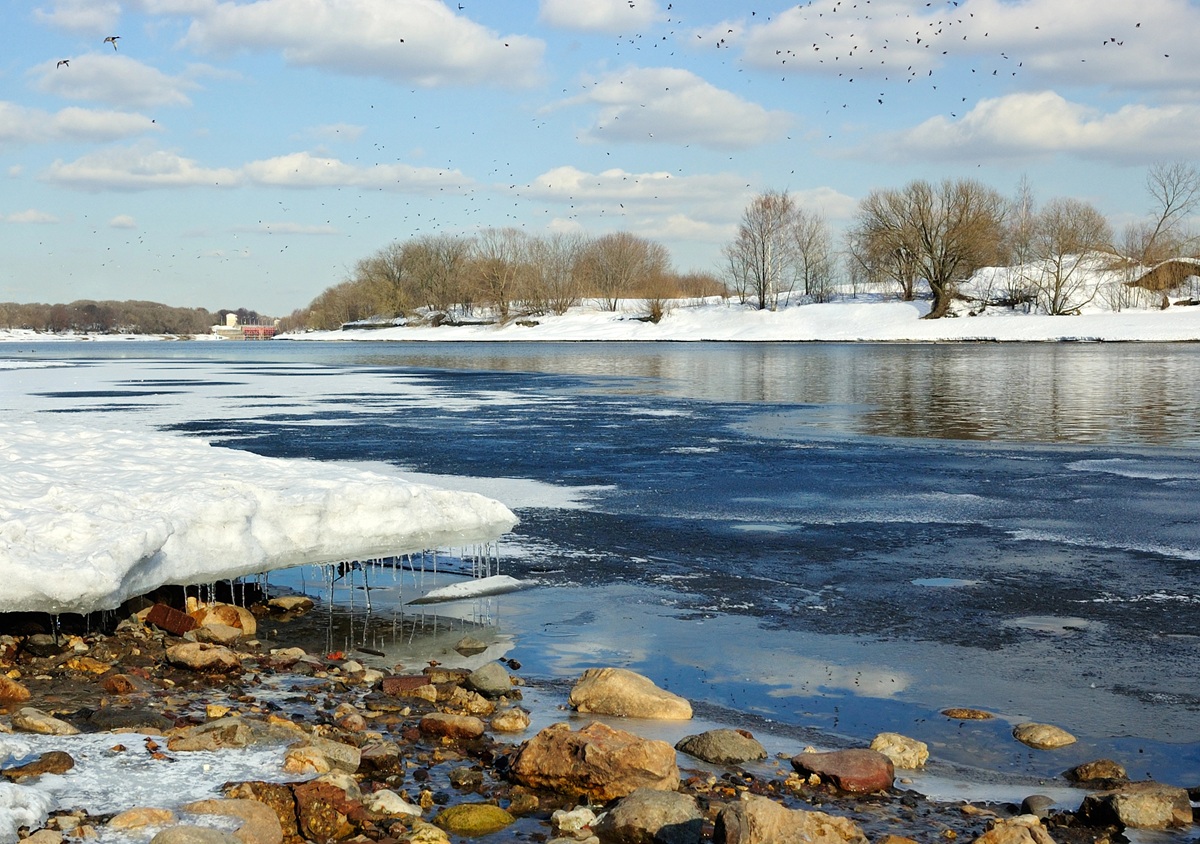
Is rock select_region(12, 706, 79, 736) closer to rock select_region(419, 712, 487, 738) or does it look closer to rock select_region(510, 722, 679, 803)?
rock select_region(419, 712, 487, 738)

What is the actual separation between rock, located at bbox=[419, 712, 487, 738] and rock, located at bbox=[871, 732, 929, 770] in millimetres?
2155

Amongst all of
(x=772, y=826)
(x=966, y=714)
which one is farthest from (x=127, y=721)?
(x=966, y=714)

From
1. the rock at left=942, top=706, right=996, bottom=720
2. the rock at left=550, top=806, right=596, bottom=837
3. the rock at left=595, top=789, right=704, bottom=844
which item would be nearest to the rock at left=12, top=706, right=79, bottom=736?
the rock at left=550, top=806, right=596, bottom=837

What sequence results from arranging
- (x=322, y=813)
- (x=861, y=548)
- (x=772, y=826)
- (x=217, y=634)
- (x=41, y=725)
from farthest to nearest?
(x=861, y=548), (x=217, y=634), (x=41, y=725), (x=322, y=813), (x=772, y=826)

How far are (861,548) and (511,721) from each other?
5921 millimetres

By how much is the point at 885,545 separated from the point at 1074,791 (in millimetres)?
5973

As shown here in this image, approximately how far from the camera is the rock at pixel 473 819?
4.96 metres

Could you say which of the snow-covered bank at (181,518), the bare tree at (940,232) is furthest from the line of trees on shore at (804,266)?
the snow-covered bank at (181,518)

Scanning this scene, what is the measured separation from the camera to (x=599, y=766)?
544 centimetres

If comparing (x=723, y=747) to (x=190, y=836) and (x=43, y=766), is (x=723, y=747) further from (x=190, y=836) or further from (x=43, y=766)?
(x=43, y=766)

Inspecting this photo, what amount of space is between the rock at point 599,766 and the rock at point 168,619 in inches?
147

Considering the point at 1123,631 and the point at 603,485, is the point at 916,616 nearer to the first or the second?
the point at 1123,631

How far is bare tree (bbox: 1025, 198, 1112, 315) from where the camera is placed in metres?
84.1

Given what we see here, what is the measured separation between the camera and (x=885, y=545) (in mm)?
11500
